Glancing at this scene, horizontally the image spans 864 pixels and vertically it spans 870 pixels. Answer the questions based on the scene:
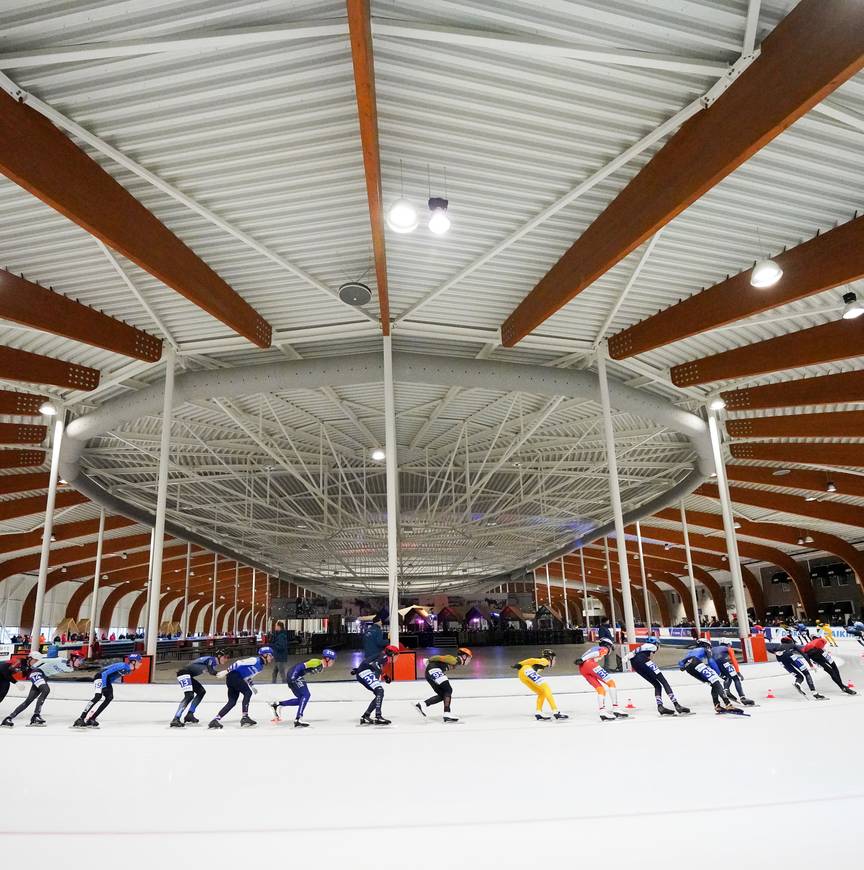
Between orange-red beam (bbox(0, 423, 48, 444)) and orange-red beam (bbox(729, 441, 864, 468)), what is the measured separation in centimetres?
2777

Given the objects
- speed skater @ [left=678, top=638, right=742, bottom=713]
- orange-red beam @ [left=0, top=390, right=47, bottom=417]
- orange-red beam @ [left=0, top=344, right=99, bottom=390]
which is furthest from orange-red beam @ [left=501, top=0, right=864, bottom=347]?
orange-red beam @ [left=0, top=390, right=47, bottom=417]

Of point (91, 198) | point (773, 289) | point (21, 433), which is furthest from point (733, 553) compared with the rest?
point (21, 433)

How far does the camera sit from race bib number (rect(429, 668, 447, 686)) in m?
11.1

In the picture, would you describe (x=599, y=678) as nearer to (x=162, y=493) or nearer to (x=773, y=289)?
(x=773, y=289)

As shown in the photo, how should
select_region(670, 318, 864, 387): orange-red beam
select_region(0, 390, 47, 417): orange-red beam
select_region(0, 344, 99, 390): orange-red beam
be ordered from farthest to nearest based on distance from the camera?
select_region(0, 390, 47, 417): orange-red beam, select_region(0, 344, 99, 390): orange-red beam, select_region(670, 318, 864, 387): orange-red beam

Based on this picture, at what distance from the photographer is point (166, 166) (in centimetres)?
1123

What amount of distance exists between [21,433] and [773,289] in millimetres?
23665

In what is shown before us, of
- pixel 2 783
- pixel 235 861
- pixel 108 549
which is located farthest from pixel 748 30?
pixel 108 549

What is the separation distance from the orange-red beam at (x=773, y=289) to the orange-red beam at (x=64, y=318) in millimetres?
13359

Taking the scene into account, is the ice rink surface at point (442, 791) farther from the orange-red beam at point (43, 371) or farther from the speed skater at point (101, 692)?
the orange-red beam at point (43, 371)

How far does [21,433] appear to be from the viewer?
874 inches

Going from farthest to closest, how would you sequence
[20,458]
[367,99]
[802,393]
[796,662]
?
1. [20,458]
2. [802,393]
3. [796,662]
4. [367,99]

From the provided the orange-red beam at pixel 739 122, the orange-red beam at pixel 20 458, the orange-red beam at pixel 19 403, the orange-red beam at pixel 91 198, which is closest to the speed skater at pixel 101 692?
the orange-red beam at pixel 91 198

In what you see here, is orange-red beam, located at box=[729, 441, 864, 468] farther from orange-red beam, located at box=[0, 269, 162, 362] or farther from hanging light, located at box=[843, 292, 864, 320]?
orange-red beam, located at box=[0, 269, 162, 362]
